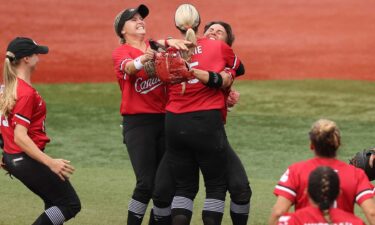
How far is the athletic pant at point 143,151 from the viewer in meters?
6.98

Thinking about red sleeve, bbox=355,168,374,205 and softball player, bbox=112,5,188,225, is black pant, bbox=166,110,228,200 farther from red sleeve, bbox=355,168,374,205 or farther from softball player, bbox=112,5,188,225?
red sleeve, bbox=355,168,374,205

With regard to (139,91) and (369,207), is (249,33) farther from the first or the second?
(369,207)

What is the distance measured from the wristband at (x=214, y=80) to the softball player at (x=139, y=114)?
0.74m

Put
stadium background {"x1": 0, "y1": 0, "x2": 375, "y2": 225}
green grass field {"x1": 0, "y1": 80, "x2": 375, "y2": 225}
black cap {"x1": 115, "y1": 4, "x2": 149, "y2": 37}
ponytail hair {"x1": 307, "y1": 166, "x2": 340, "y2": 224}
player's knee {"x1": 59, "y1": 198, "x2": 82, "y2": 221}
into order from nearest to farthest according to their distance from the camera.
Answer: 1. ponytail hair {"x1": 307, "y1": 166, "x2": 340, "y2": 224}
2. player's knee {"x1": 59, "y1": 198, "x2": 82, "y2": 221}
3. black cap {"x1": 115, "y1": 4, "x2": 149, "y2": 37}
4. green grass field {"x1": 0, "y1": 80, "x2": 375, "y2": 225}
5. stadium background {"x1": 0, "y1": 0, "x2": 375, "y2": 225}

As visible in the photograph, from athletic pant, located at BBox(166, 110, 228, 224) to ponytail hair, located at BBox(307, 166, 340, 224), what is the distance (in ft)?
5.72

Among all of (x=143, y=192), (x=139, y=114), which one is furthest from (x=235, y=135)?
(x=143, y=192)

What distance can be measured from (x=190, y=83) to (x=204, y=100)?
15 cm

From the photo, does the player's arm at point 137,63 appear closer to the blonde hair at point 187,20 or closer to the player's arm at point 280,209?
the blonde hair at point 187,20

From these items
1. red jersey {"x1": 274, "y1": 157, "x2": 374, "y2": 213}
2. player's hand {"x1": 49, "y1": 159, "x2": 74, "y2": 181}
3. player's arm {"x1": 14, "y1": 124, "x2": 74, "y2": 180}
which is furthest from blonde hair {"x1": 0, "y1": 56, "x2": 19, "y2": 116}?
red jersey {"x1": 274, "y1": 157, "x2": 374, "y2": 213}

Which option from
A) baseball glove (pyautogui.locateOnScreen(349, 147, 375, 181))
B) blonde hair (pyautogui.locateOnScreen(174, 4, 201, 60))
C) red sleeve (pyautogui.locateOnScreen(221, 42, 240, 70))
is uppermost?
blonde hair (pyautogui.locateOnScreen(174, 4, 201, 60))

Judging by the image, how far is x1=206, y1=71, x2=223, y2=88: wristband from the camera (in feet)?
20.8

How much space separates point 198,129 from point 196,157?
0.22 metres

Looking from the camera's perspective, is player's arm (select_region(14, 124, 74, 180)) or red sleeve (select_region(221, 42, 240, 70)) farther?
red sleeve (select_region(221, 42, 240, 70))

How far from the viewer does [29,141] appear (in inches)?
244
